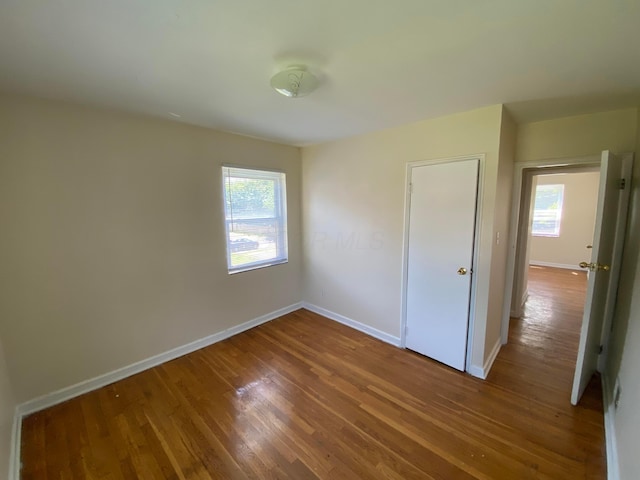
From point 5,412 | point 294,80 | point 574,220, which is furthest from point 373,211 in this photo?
point 574,220

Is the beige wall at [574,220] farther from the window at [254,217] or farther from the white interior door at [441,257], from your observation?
the window at [254,217]

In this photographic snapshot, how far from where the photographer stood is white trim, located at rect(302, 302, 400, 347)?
2941mm

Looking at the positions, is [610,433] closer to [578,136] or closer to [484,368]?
[484,368]

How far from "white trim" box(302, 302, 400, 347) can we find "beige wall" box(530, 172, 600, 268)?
5.37 meters

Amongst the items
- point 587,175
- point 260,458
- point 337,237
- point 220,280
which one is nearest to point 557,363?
point 337,237

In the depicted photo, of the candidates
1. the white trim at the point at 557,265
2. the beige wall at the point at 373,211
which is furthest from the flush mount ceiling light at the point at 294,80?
the white trim at the point at 557,265

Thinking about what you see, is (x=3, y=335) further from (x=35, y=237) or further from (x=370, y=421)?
(x=370, y=421)

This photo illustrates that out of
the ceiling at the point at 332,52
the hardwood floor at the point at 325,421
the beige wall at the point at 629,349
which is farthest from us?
the hardwood floor at the point at 325,421

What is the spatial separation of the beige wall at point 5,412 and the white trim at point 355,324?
9.21 feet

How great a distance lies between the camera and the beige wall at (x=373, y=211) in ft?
7.24

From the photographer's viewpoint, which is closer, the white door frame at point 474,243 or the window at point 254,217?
the white door frame at point 474,243

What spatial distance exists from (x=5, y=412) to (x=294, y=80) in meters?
2.67

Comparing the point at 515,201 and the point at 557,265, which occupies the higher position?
the point at 515,201

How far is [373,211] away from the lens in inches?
116
